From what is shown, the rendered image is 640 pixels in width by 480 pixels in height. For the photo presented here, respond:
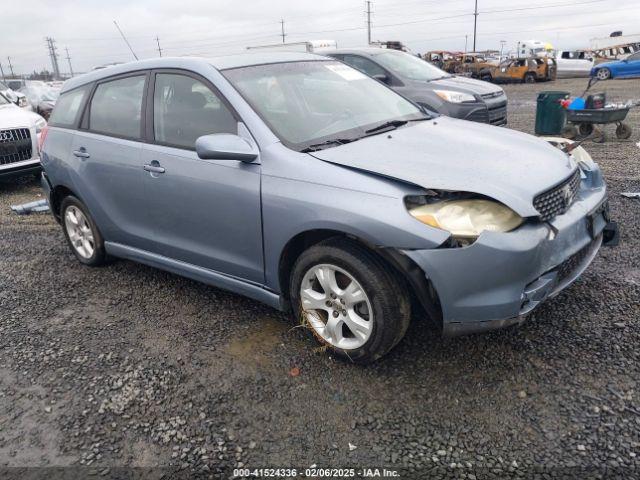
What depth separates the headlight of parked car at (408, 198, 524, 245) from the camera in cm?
253

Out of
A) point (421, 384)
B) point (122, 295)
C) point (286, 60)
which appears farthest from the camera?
point (122, 295)

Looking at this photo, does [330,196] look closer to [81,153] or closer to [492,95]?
[81,153]

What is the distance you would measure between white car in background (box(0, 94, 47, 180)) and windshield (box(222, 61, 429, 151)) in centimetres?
528

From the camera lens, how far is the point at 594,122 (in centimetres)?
852

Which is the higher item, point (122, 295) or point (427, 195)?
point (427, 195)

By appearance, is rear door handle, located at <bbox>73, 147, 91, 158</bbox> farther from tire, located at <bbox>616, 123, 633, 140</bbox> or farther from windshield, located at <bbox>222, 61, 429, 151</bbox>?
tire, located at <bbox>616, 123, 633, 140</bbox>

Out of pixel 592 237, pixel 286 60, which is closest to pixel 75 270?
pixel 286 60

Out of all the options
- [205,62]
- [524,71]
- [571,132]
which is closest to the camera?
[205,62]

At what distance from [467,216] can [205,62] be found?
205cm

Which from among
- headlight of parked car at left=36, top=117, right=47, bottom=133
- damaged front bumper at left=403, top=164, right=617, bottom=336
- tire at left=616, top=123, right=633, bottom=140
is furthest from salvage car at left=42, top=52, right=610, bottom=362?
tire at left=616, top=123, right=633, bottom=140

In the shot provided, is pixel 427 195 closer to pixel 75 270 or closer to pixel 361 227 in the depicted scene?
pixel 361 227

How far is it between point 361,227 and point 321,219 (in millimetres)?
242

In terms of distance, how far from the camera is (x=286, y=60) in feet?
12.8

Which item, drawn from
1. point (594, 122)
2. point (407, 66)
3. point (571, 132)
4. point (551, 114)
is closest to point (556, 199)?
point (594, 122)
